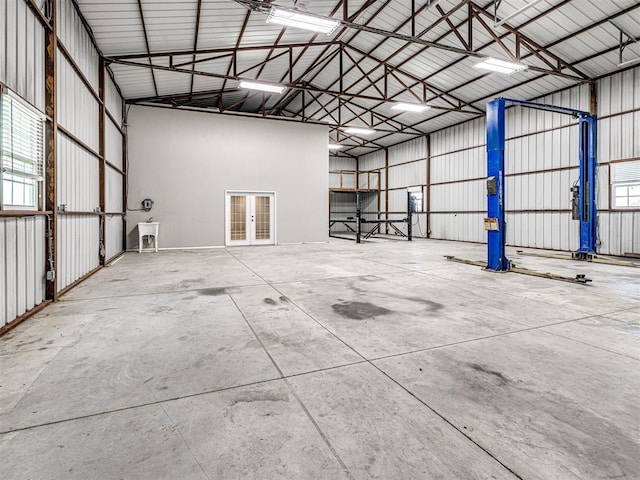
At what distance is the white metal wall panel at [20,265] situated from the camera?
3.54 meters

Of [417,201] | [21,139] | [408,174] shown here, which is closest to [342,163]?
[408,174]

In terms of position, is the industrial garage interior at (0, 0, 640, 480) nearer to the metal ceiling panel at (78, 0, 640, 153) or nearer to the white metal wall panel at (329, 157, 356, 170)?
the metal ceiling panel at (78, 0, 640, 153)

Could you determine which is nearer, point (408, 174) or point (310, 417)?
point (310, 417)

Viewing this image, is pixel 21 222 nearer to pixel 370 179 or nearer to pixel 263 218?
pixel 263 218

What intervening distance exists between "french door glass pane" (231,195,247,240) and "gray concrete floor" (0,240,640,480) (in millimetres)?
8512

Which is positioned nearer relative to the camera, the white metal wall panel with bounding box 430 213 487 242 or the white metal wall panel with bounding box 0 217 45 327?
the white metal wall panel with bounding box 0 217 45 327

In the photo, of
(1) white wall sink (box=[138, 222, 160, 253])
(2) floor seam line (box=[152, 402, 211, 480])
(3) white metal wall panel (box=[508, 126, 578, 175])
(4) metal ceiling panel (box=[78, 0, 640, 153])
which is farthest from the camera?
(3) white metal wall panel (box=[508, 126, 578, 175])

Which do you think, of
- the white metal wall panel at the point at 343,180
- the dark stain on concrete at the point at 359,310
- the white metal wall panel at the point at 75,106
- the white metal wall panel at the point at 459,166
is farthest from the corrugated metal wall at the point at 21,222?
the white metal wall panel at the point at 343,180

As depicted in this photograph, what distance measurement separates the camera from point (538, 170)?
12.4 metres

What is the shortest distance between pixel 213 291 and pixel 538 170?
12483 mm

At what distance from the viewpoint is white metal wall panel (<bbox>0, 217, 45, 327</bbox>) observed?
3.54 meters

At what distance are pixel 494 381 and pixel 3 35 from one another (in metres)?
5.73

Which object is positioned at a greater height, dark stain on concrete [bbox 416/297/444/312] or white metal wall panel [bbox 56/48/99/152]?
white metal wall panel [bbox 56/48/99/152]

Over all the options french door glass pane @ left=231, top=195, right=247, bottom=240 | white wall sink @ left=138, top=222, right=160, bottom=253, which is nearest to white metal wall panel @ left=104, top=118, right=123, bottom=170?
white wall sink @ left=138, top=222, right=160, bottom=253
